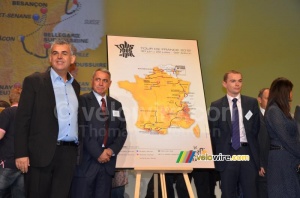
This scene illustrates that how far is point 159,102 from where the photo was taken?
500cm

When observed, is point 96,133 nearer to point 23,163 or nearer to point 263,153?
point 23,163

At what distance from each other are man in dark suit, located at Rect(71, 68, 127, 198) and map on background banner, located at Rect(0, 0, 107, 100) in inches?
64.4

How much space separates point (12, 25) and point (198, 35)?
104 inches

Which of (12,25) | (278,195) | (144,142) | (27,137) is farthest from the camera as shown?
(12,25)

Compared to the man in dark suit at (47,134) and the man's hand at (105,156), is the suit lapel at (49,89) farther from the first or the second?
the man's hand at (105,156)

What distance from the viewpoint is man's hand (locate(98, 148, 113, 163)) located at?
12.7 feet

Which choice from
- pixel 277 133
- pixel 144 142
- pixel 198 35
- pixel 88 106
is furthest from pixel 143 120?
pixel 198 35

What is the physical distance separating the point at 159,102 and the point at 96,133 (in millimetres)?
1212

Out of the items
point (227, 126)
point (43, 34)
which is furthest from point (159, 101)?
point (43, 34)

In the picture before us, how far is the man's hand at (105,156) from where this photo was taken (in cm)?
387

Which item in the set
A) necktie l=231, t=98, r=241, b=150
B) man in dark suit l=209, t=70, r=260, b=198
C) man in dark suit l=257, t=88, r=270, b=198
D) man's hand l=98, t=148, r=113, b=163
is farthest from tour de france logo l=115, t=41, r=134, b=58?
man in dark suit l=257, t=88, r=270, b=198

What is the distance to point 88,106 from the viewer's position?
160 inches

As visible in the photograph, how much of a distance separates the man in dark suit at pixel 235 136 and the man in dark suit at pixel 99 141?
1086 mm

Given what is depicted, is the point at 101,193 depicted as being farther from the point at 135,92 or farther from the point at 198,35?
the point at 198,35
